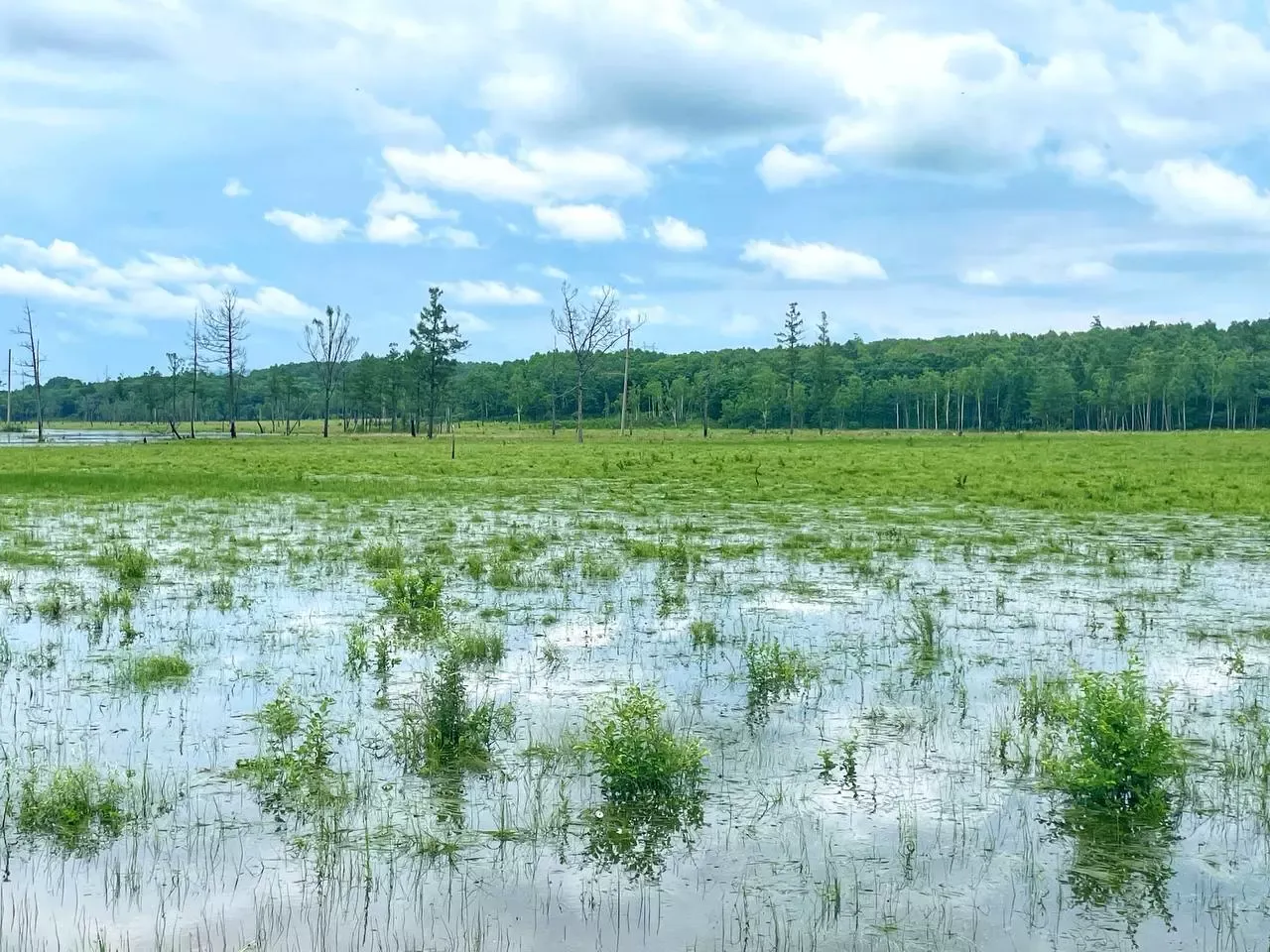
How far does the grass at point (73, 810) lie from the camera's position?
22.9 ft

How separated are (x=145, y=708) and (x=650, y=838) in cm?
530

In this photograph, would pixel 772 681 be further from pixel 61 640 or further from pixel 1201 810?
pixel 61 640

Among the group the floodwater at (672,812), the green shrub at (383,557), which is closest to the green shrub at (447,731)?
the floodwater at (672,812)

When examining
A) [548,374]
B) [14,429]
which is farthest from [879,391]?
[14,429]

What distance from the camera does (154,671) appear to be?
10.9m

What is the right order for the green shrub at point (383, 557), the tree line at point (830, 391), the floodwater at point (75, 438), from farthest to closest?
the tree line at point (830, 391)
the floodwater at point (75, 438)
the green shrub at point (383, 557)

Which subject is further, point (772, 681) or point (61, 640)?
point (61, 640)

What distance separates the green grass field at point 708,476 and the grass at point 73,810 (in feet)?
73.0

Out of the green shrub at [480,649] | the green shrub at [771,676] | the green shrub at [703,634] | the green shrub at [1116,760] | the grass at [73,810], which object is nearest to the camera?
the grass at [73,810]

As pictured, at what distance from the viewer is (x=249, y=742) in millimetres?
8867

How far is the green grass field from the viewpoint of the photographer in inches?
1234

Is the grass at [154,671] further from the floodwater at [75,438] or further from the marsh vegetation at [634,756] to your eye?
the floodwater at [75,438]

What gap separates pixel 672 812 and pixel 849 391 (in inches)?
6156

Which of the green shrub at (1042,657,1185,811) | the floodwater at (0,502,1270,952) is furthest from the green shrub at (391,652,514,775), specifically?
the green shrub at (1042,657,1185,811)
